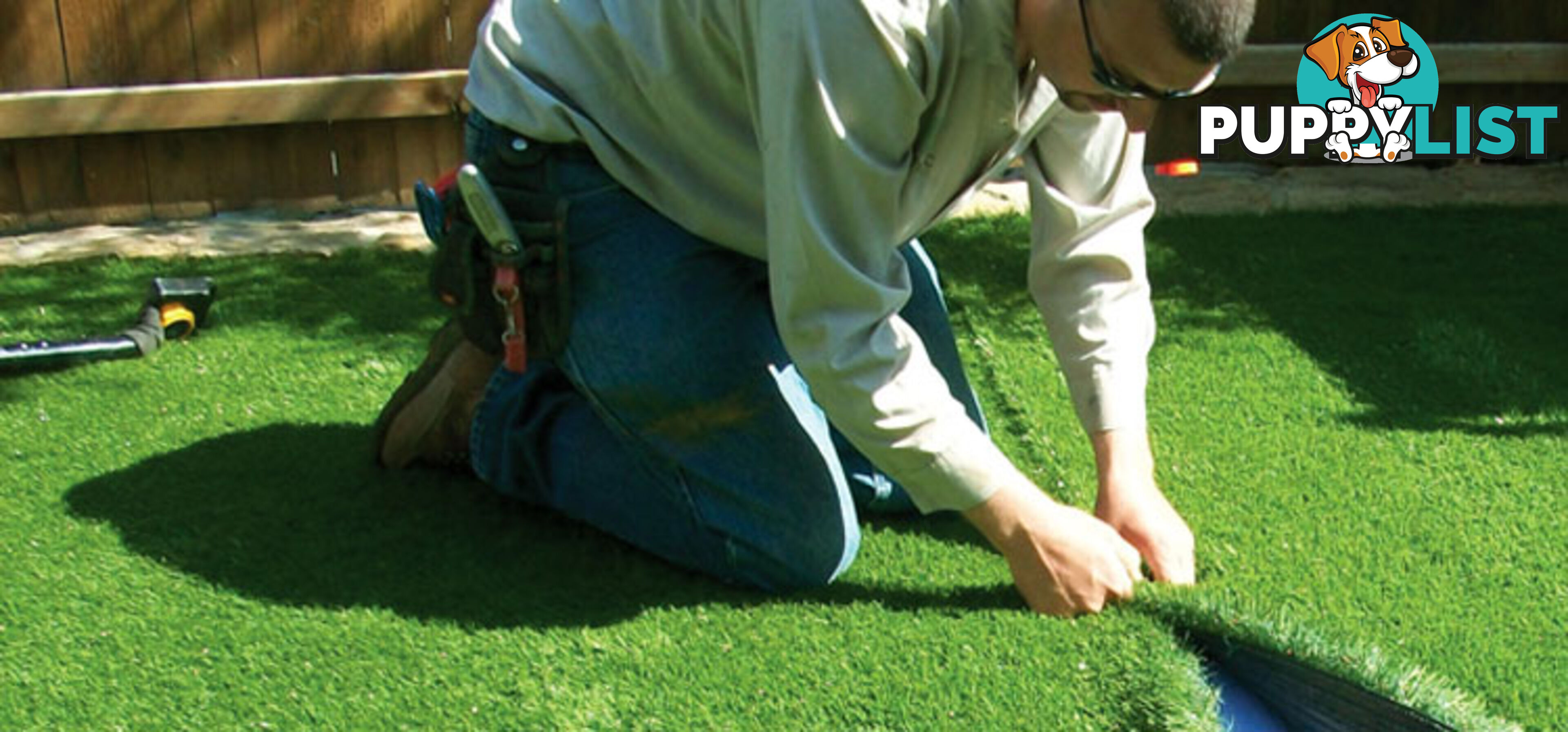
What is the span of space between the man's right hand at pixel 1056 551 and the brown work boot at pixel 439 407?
109cm

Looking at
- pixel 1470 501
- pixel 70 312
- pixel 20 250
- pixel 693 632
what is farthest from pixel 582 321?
pixel 20 250

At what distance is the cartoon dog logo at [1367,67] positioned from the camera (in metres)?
5.85

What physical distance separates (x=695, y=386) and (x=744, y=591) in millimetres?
383

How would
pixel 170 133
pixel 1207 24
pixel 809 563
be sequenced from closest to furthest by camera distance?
pixel 1207 24 → pixel 809 563 → pixel 170 133

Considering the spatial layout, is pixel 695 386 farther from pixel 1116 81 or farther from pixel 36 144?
pixel 36 144

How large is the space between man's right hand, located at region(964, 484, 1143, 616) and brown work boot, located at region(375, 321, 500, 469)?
3.58ft

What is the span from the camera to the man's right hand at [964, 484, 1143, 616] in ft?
8.59

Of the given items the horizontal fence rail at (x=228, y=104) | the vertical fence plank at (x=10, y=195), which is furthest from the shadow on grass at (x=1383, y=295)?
the vertical fence plank at (x=10, y=195)

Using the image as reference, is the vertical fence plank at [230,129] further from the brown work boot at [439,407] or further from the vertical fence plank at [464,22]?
the brown work boot at [439,407]

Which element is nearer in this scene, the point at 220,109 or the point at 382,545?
the point at 382,545

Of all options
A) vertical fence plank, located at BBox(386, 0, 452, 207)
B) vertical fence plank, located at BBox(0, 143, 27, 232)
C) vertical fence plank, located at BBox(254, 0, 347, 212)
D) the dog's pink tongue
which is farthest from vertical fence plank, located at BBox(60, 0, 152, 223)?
the dog's pink tongue

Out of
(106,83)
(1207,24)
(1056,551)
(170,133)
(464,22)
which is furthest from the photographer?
(464,22)

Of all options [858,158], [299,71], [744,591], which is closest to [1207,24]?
[858,158]

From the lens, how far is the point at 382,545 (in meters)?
3.17
